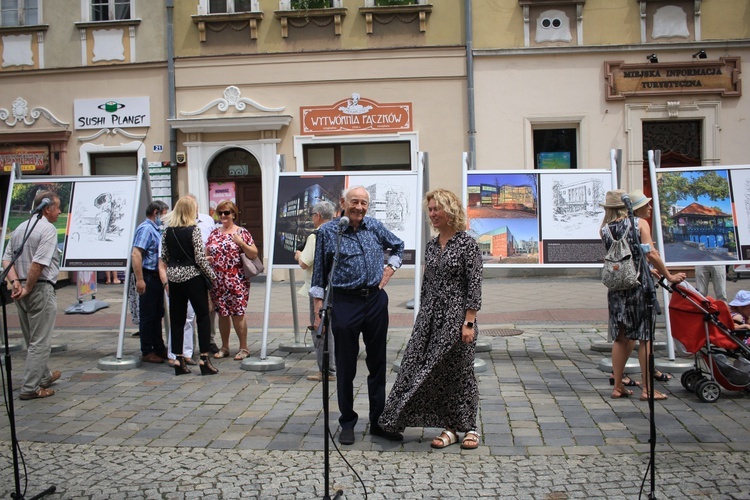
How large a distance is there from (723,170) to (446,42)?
886 cm

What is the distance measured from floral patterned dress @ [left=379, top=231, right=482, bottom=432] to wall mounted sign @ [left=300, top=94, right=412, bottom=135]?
10.8 m

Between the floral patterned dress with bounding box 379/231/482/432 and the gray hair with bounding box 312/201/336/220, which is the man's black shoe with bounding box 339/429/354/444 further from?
the gray hair with bounding box 312/201/336/220

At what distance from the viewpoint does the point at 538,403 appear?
645 cm

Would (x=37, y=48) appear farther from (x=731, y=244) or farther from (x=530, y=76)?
(x=731, y=244)

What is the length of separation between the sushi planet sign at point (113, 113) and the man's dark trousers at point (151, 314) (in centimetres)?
882

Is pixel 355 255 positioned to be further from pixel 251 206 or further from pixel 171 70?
pixel 171 70

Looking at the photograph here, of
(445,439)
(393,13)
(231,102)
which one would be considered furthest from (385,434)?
(393,13)

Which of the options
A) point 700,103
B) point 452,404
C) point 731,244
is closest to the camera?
point 452,404

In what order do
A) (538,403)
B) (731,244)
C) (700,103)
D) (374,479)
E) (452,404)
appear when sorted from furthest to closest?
1. (700,103)
2. (731,244)
3. (538,403)
4. (452,404)
5. (374,479)

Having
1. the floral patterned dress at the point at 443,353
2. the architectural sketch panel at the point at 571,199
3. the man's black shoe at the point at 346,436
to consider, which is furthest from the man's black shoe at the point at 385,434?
the architectural sketch panel at the point at 571,199

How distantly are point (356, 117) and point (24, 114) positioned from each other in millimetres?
7119

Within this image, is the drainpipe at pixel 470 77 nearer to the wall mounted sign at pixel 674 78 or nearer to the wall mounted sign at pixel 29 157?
the wall mounted sign at pixel 674 78

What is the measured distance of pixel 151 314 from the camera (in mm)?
8492

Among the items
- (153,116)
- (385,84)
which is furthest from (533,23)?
(153,116)
